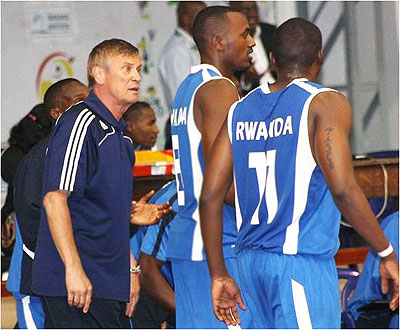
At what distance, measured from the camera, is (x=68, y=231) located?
4.10m

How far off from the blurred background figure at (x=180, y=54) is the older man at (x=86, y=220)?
503cm

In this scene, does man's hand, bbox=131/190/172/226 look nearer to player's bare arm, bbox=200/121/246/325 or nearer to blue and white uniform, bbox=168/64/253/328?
blue and white uniform, bbox=168/64/253/328

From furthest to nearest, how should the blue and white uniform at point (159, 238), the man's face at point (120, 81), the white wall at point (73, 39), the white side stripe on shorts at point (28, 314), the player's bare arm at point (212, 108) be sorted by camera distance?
the white wall at point (73, 39)
the blue and white uniform at point (159, 238)
the white side stripe on shorts at point (28, 314)
the player's bare arm at point (212, 108)
the man's face at point (120, 81)

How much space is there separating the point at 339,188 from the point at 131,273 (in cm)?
108

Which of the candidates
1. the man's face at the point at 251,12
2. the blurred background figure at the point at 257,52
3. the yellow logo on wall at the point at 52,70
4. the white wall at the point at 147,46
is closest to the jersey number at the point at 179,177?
the blurred background figure at the point at 257,52

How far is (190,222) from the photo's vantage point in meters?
5.05

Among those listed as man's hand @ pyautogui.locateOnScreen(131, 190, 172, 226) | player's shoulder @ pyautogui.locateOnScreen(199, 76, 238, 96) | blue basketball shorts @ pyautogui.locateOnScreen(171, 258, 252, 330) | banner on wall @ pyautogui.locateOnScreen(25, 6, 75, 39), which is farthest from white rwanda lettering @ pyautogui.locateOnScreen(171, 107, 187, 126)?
banner on wall @ pyautogui.locateOnScreen(25, 6, 75, 39)

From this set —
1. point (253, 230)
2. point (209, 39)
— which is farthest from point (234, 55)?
point (253, 230)

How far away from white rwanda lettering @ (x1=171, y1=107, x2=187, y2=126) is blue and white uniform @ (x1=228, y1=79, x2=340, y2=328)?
79 cm

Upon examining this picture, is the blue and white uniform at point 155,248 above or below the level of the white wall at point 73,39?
below

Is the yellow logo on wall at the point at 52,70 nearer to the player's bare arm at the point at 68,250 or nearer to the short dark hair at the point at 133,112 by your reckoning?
the short dark hair at the point at 133,112

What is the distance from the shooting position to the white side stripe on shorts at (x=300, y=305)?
162 inches

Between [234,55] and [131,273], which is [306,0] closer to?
[234,55]

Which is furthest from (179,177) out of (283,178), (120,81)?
(283,178)
